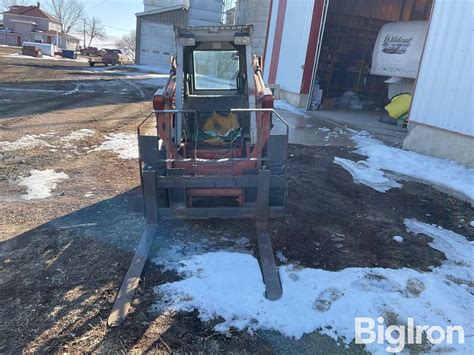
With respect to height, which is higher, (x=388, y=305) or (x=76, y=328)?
(x=388, y=305)

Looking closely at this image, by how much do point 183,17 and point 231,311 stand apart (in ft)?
125

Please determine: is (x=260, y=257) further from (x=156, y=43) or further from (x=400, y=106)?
(x=156, y=43)

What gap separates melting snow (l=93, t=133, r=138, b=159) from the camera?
8.22 metres

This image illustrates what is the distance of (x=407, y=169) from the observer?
8.05m

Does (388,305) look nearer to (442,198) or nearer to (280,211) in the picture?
(280,211)

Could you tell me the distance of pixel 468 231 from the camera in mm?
5387

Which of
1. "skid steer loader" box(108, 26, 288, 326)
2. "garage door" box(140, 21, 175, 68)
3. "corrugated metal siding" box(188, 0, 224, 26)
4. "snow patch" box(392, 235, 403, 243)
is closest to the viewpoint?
"skid steer loader" box(108, 26, 288, 326)

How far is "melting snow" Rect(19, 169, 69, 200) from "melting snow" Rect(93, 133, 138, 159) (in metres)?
1.59

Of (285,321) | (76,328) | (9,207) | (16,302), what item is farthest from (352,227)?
(9,207)

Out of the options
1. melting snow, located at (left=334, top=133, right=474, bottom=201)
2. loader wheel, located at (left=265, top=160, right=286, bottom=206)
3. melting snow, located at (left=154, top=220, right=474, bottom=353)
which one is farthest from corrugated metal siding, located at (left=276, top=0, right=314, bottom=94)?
melting snow, located at (left=154, top=220, right=474, bottom=353)

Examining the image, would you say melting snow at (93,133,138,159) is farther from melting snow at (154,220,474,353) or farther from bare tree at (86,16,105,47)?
bare tree at (86,16,105,47)

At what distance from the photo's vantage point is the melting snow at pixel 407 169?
7106 mm

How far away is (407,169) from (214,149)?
15.7 feet

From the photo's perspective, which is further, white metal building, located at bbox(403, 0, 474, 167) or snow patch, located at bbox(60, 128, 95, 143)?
snow patch, located at bbox(60, 128, 95, 143)
